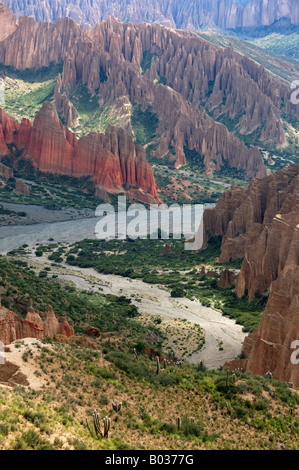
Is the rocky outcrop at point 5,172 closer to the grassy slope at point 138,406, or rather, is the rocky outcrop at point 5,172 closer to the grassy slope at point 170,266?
the grassy slope at point 170,266

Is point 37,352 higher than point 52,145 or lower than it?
higher

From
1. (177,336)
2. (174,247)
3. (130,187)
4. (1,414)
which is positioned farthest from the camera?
(130,187)

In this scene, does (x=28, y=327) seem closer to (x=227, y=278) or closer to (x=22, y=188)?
(x=227, y=278)

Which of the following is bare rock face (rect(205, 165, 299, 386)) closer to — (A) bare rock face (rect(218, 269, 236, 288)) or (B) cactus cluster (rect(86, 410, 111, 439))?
(A) bare rock face (rect(218, 269, 236, 288))

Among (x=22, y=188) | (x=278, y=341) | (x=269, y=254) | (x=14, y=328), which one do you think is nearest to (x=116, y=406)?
(x=14, y=328)

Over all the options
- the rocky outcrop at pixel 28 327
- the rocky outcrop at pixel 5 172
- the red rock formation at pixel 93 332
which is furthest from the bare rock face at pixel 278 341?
the rocky outcrop at pixel 5 172

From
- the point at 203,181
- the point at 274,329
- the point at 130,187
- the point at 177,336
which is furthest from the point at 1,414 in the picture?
the point at 203,181

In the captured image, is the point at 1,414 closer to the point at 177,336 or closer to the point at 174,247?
the point at 177,336
